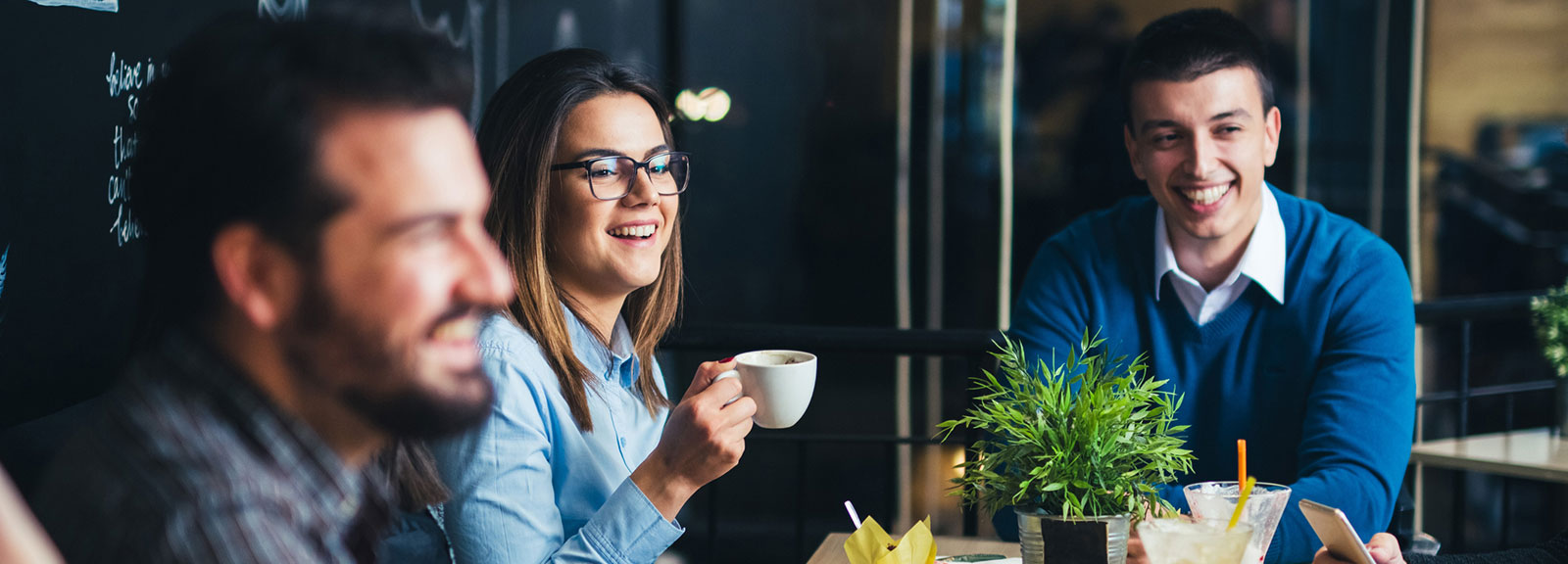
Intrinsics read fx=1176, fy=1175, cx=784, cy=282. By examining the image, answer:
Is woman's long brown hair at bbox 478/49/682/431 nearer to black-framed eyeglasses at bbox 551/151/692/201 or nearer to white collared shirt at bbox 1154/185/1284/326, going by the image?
black-framed eyeglasses at bbox 551/151/692/201

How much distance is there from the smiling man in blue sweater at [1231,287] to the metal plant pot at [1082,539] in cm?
70

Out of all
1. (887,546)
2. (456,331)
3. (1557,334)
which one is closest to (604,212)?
(887,546)

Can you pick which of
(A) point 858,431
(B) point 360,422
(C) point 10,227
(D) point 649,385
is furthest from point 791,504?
(B) point 360,422

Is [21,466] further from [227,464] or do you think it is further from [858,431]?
[858,431]

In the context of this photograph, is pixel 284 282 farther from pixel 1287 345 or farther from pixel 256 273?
pixel 1287 345

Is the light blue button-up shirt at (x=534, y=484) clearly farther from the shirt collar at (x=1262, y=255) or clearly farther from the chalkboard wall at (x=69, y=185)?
the shirt collar at (x=1262, y=255)

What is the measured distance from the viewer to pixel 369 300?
680 mm

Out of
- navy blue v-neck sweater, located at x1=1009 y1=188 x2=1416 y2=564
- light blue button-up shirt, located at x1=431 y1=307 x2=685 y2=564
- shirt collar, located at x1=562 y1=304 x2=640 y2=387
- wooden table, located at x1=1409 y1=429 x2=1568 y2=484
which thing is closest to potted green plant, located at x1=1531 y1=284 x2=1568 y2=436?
wooden table, located at x1=1409 y1=429 x2=1568 y2=484

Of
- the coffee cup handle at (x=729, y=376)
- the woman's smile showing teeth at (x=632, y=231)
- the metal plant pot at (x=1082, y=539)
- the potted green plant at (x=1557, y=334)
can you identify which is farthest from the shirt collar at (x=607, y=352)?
the potted green plant at (x=1557, y=334)

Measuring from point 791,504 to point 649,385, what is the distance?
246 cm

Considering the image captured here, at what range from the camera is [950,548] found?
5.20 feet

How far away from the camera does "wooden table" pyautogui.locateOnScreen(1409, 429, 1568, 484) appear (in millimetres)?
2572

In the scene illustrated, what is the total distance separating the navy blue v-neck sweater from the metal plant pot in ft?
1.71

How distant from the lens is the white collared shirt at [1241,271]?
1.95 meters
